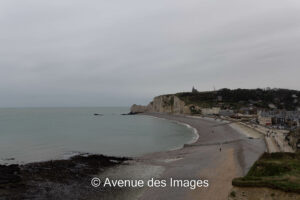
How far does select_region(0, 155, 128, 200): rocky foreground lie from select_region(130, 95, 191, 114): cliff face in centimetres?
9123

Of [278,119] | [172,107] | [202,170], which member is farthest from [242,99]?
[202,170]

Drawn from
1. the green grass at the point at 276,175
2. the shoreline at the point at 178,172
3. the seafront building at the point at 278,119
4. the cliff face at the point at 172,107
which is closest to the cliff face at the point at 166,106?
the cliff face at the point at 172,107

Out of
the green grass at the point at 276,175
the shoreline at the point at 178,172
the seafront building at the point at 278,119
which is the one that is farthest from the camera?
the seafront building at the point at 278,119

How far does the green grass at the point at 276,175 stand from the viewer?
10.9 m

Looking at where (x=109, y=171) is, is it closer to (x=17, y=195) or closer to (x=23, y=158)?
(x=17, y=195)

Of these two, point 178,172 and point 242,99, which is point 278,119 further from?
point 242,99

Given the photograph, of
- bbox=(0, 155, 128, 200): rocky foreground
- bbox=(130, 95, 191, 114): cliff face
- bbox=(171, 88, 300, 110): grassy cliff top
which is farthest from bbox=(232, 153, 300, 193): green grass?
bbox=(130, 95, 191, 114): cliff face

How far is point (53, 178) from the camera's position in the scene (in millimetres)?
18734

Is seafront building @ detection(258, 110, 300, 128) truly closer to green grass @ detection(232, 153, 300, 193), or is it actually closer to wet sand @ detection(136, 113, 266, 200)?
wet sand @ detection(136, 113, 266, 200)

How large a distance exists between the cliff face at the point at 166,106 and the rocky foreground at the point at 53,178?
91.2 metres

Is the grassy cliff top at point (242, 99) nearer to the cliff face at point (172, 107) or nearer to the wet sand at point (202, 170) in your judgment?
the cliff face at point (172, 107)

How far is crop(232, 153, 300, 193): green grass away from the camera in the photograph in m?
10.9

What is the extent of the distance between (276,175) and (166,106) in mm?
120922

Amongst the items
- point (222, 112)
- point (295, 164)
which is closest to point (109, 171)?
point (295, 164)
